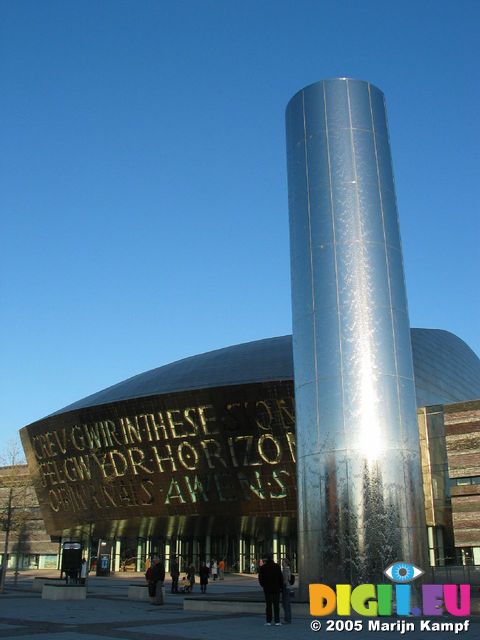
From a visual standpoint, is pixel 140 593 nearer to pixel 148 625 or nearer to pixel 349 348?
pixel 148 625

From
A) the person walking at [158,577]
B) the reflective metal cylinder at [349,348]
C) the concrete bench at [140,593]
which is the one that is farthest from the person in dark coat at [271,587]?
the concrete bench at [140,593]

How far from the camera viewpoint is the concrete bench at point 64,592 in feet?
89.8

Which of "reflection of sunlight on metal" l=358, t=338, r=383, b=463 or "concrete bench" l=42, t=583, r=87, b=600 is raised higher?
"reflection of sunlight on metal" l=358, t=338, r=383, b=463

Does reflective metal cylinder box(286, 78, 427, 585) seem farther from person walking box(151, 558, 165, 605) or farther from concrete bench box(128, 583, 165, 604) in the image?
concrete bench box(128, 583, 165, 604)

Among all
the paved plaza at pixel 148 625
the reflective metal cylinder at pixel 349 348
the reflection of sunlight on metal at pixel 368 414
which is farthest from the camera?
the reflection of sunlight on metal at pixel 368 414

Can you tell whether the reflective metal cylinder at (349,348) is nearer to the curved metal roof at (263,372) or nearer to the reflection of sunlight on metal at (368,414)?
the reflection of sunlight on metal at (368,414)

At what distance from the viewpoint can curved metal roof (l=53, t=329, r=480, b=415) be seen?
55031 millimetres

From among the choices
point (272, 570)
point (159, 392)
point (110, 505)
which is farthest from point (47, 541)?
point (272, 570)

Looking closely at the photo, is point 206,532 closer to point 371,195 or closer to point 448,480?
point 448,480

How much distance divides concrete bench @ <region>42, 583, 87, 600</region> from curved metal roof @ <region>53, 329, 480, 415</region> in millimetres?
25612

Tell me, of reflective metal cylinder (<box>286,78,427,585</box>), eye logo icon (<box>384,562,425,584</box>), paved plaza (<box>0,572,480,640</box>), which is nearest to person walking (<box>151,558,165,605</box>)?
paved plaza (<box>0,572,480,640</box>)

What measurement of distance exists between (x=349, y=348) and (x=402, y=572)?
20.3 feet

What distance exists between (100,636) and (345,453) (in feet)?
25.8

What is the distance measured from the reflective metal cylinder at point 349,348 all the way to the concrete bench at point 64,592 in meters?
12.7
